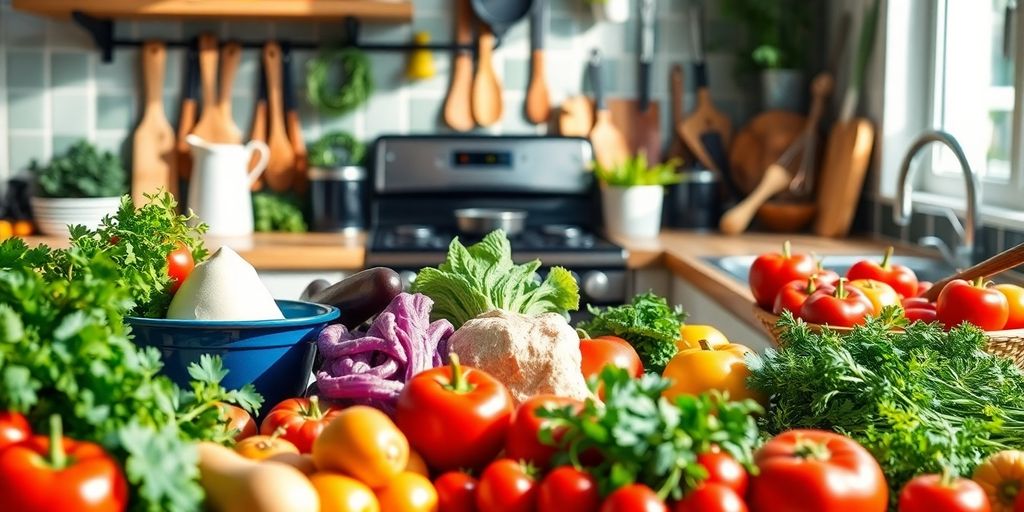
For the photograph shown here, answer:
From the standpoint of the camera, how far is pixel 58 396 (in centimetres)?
89

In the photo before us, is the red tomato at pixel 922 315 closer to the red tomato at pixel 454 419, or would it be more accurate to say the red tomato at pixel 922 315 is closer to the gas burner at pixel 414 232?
the red tomato at pixel 454 419

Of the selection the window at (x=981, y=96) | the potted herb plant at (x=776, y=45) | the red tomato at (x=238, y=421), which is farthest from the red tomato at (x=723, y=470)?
the potted herb plant at (x=776, y=45)

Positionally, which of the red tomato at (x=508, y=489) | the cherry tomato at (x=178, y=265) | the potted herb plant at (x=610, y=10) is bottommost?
the red tomato at (x=508, y=489)

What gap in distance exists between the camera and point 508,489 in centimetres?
89

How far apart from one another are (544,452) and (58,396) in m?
0.38

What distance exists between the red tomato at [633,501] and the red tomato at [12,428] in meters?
0.43

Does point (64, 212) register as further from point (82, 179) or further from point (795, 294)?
point (795, 294)

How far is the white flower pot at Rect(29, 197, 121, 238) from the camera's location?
3.22 meters

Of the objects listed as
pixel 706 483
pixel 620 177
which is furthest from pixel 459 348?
pixel 620 177

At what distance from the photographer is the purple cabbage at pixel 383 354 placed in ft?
3.83

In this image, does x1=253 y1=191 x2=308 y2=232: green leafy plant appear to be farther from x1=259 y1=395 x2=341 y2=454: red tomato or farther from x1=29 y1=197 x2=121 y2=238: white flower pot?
x1=259 y1=395 x2=341 y2=454: red tomato

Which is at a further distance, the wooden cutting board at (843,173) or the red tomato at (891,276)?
the wooden cutting board at (843,173)

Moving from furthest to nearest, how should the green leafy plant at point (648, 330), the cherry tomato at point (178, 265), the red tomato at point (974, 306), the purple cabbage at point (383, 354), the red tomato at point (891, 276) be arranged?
1. the red tomato at point (891, 276)
2. the red tomato at point (974, 306)
3. the green leafy plant at point (648, 330)
4. the cherry tomato at point (178, 265)
5. the purple cabbage at point (383, 354)

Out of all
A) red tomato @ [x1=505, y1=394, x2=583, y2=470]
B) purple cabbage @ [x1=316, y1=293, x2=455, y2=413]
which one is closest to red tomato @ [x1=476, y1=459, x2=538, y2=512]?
red tomato @ [x1=505, y1=394, x2=583, y2=470]
